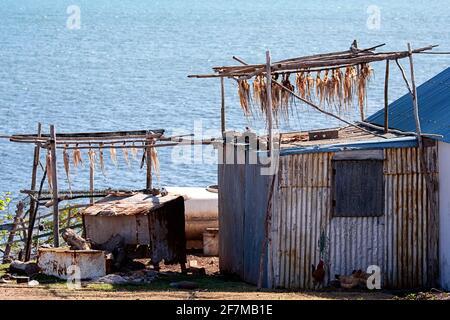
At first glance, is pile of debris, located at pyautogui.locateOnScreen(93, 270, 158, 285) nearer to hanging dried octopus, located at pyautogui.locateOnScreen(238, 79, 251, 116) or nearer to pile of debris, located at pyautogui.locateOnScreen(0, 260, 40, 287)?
pile of debris, located at pyautogui.locateOnScreen(0, 260, 40, 287)

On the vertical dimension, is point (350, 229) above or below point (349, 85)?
below

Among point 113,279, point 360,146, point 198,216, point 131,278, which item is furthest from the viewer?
point 198,216

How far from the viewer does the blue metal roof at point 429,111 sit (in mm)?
19734

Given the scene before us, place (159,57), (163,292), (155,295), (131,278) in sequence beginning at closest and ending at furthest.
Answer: (155,295)
(163,292)
(131,278)
(159,57)

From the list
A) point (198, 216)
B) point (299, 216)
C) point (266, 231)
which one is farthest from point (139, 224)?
point (198, 216)

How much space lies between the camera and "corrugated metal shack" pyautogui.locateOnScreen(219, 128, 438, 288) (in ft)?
63.8

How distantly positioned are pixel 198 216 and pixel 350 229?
680cm

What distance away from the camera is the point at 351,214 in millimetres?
19469

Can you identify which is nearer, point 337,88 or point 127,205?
point 337,88

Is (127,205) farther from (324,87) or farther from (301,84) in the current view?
(324,87)

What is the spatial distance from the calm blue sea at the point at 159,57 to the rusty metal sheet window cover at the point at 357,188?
327 inches

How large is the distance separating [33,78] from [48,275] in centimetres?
5938

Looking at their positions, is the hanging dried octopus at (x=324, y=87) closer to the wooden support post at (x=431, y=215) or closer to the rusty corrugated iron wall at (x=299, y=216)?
the rusty corrugated iron wall at (x=299, y=216)
